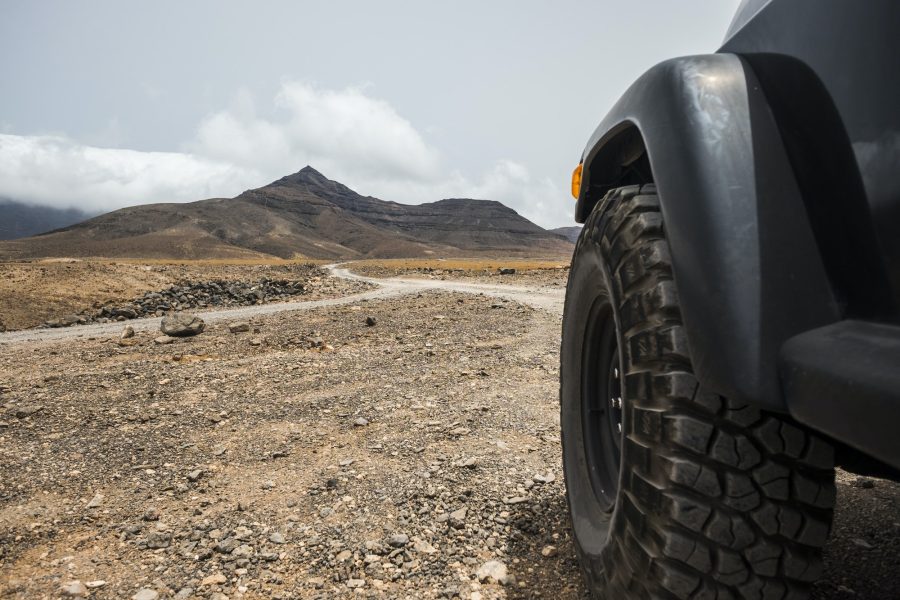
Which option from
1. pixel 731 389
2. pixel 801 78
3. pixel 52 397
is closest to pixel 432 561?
pixel 731 389

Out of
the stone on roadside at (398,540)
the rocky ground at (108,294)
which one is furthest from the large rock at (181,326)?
the stone on roadside at (398,540)

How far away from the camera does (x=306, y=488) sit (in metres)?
2.95

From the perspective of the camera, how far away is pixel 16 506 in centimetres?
288

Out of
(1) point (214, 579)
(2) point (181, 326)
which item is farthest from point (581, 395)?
(2) point (181, 326)

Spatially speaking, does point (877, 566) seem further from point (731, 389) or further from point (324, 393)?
point (324, 393)

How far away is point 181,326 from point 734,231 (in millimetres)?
9815

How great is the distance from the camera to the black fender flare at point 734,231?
1104mm

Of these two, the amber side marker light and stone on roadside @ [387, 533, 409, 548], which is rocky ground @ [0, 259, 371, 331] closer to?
stone on roadside @ [387, 533, 409, 548]

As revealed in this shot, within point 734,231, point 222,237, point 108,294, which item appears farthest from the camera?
point 222,237

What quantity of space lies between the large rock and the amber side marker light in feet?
28.7

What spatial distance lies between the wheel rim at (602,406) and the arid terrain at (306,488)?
1.59ft

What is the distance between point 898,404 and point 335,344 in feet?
23.6

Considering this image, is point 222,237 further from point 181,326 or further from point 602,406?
point 602,406

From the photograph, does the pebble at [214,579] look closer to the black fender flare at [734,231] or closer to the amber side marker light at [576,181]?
the black fender flare at [734,231]
